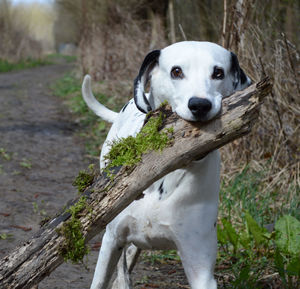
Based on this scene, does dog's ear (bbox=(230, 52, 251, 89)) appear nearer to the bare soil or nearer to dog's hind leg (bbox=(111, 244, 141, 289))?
dog's hind leg (bbox=(111, 244, 141, 289))

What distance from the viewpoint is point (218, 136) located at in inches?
77.4

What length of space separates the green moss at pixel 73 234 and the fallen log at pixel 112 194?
0.05ft

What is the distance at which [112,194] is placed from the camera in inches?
81.4

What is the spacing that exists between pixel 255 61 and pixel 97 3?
10.4m

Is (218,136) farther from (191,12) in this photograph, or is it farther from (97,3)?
(97,3)

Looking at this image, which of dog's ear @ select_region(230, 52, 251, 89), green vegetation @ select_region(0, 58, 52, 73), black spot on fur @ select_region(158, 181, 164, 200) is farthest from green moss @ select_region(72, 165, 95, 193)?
green vegetation @ select_region(0, 58, 52, 73)

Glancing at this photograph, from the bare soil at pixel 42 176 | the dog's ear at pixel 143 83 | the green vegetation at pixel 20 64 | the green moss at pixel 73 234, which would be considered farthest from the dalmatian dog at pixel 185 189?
the green vegetation at pixel 20 64

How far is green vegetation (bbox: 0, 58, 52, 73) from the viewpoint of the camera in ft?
64.8

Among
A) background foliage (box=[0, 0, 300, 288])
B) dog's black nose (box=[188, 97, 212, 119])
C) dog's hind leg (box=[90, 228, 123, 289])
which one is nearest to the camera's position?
dog's black nose (box=[188, 97, 212, 119])

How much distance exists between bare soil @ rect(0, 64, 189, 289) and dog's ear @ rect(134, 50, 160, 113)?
1.58 meters

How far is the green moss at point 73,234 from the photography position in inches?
80.7

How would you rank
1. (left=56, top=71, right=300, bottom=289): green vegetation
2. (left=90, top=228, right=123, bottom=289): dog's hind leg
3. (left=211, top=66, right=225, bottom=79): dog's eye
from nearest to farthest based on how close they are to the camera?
(left=211, top=66, right=225, bottom=79): dog's eye
(left=90, top=228, right=123, bottom=289): dog's hind leg
(left=56, top=71, right=300, bottom=289): green vegetation

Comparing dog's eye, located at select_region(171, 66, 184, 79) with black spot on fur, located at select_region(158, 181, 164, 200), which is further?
black spot on fur, located at select_region(158, 181, 164, 200)

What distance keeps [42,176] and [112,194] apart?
409 cm
